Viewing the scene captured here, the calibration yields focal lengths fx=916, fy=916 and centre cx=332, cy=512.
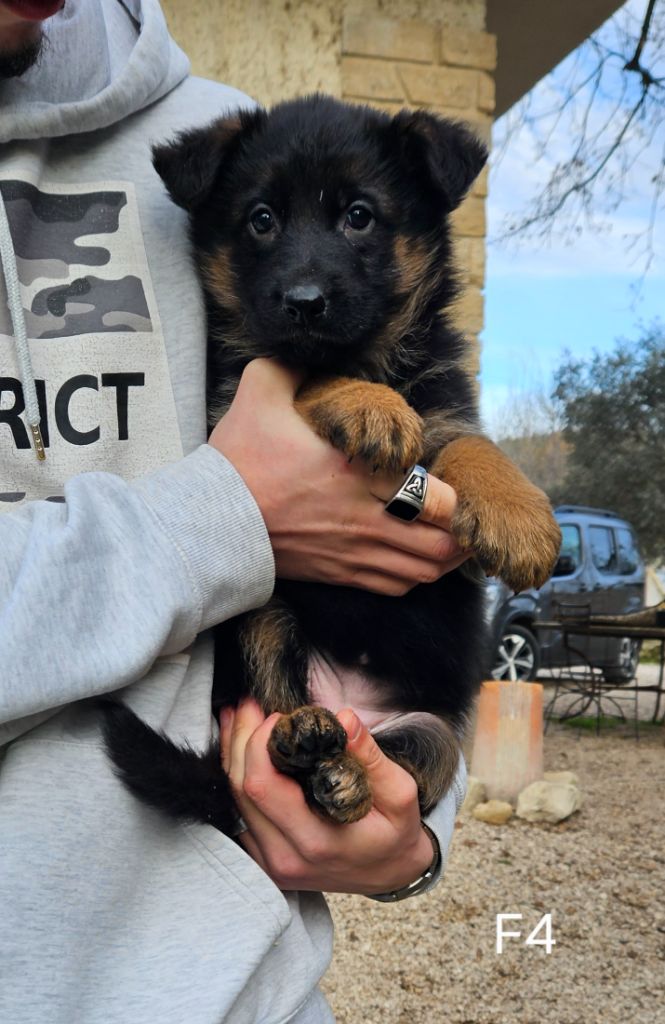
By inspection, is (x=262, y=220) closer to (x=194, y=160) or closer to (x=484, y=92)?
(x=194, y=160)

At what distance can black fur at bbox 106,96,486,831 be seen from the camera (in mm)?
1668

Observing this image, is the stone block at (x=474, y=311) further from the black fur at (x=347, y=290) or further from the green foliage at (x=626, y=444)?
the green foliage at (x=626, y=444)

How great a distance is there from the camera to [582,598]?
1151 centimetres

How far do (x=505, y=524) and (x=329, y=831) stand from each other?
58cm

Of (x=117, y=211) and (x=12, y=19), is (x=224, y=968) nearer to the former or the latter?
(x=117, y=211)

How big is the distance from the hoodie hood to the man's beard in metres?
0.02

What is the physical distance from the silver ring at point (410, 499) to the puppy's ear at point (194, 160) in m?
0.65

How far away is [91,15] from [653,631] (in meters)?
8.56

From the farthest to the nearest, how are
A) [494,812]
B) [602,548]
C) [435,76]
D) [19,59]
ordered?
[602,548] < [494,812] < [435,76] < [19,59]

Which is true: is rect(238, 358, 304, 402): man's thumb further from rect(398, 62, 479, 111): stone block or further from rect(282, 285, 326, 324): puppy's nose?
rect(398, 62, 479, 111): stone block

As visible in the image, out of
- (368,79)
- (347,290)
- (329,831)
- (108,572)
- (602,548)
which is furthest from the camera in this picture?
(602,548)

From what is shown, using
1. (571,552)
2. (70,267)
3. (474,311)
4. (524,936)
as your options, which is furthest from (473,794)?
(571,552)

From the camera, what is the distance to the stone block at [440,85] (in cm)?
513

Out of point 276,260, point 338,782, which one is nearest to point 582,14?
point 276,260
